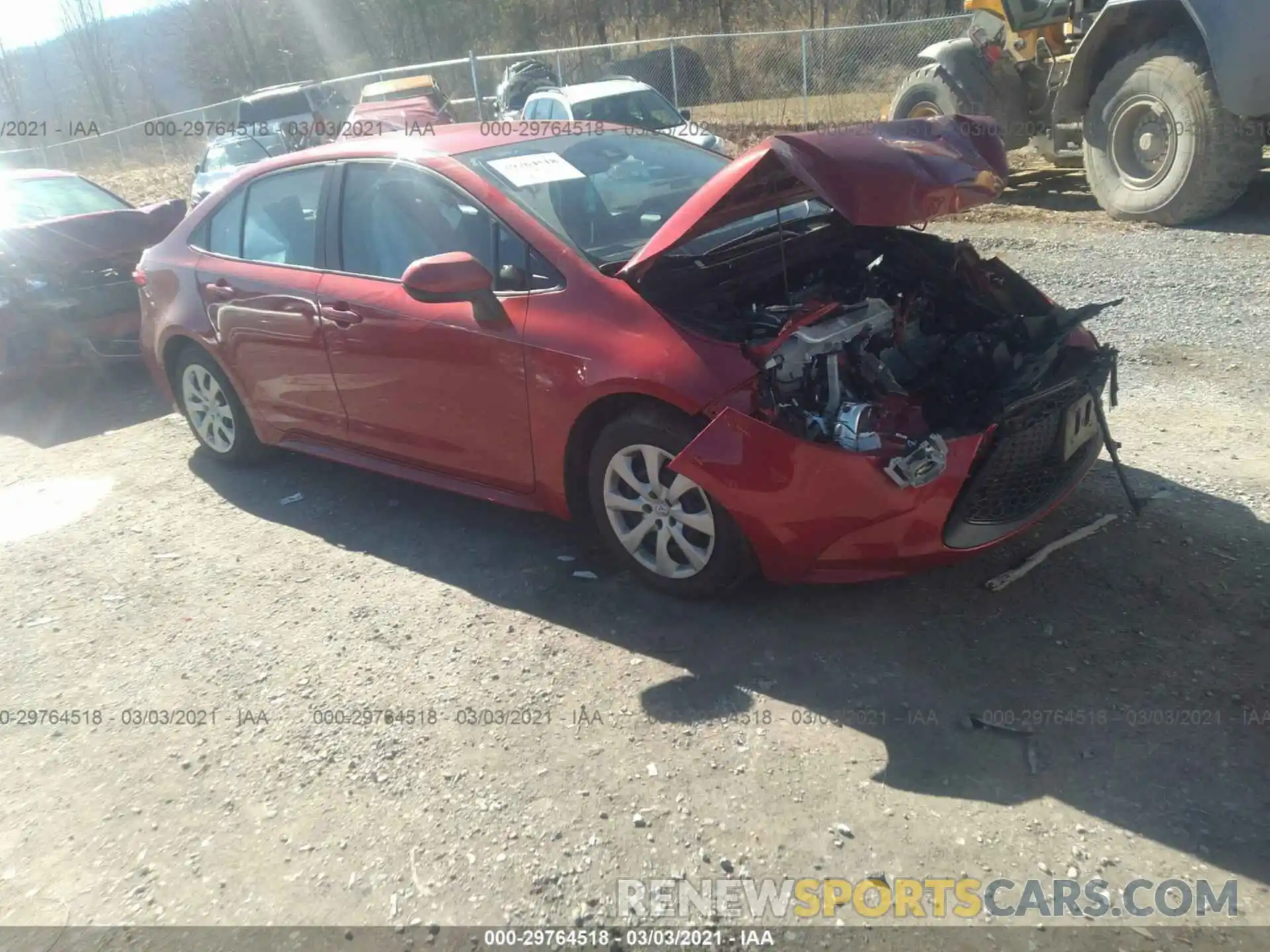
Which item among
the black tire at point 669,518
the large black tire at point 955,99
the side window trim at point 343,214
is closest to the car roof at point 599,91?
the large black tire at point 955,99

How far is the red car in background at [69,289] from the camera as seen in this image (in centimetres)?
743

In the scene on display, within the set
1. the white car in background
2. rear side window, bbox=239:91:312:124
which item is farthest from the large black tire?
rear side window, bbox=239:91:312:124

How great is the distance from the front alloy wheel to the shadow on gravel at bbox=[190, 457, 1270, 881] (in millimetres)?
198

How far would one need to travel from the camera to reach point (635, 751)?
10.1 feet

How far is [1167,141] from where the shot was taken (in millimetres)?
8562

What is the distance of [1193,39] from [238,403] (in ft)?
26.5

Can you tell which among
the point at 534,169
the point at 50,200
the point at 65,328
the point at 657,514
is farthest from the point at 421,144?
the point at 50,200

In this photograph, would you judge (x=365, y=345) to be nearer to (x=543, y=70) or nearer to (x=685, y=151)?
(x=685, y=151)

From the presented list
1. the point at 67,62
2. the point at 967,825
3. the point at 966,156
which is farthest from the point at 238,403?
the point at 67,62

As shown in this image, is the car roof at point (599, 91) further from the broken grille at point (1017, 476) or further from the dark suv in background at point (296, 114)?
the broken grille at point (1017, 476)

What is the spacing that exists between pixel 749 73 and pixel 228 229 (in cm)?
1497

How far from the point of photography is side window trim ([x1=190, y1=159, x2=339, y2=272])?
183 inches

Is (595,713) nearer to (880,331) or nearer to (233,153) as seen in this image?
(880,331)

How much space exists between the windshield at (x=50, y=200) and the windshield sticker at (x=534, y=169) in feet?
18.3
